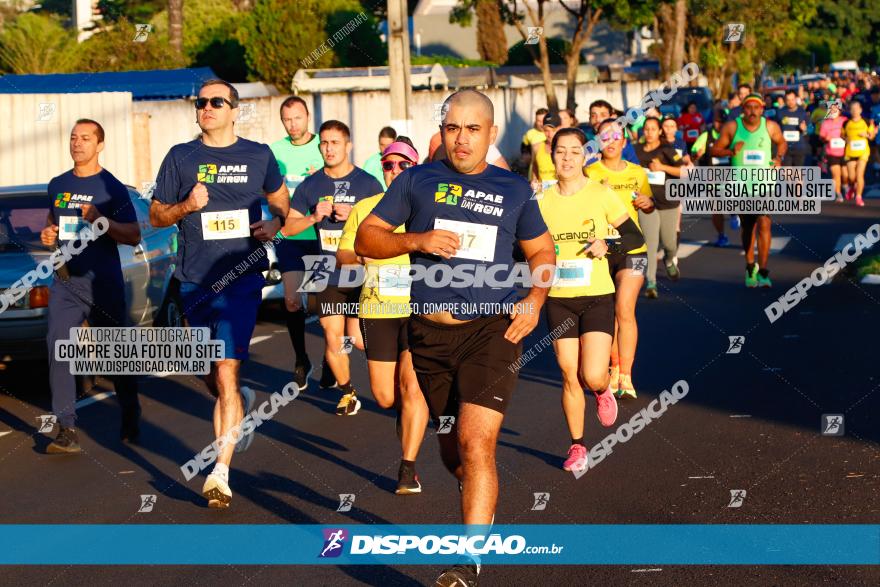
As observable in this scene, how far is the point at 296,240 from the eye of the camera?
1093cm

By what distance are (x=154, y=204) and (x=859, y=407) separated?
495 cm

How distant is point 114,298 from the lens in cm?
929

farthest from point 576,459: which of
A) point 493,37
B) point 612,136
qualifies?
point 493,37

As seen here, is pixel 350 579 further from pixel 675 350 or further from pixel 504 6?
pixel 504 6

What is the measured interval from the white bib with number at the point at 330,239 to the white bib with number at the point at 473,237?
4417 mm

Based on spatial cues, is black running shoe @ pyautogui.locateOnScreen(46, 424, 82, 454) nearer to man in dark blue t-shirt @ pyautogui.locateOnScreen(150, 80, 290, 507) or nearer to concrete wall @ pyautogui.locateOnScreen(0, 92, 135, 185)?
man in dark blue t-shirt @ pyautogui.locateOnScreen(150, 80, 290, 507)

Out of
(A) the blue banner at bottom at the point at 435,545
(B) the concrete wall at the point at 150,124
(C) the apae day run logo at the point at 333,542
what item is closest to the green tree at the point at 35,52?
(B) the concrete wall at the point at 150,124

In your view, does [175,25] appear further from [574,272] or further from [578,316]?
[578,316]

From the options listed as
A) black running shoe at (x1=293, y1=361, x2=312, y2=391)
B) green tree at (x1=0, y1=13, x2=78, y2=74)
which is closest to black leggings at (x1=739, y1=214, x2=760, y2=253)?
black running shoe at (x1=293, y1=361, x2=312, y2=391)

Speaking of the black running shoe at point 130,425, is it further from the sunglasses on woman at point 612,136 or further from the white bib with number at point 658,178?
the white bib with number at point 658,178

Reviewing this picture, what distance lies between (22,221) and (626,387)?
522cm

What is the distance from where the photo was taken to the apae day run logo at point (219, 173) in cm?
783

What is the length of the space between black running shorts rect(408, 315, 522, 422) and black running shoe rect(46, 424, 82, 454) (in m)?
3.84

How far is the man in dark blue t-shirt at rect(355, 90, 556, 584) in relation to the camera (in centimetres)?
583
